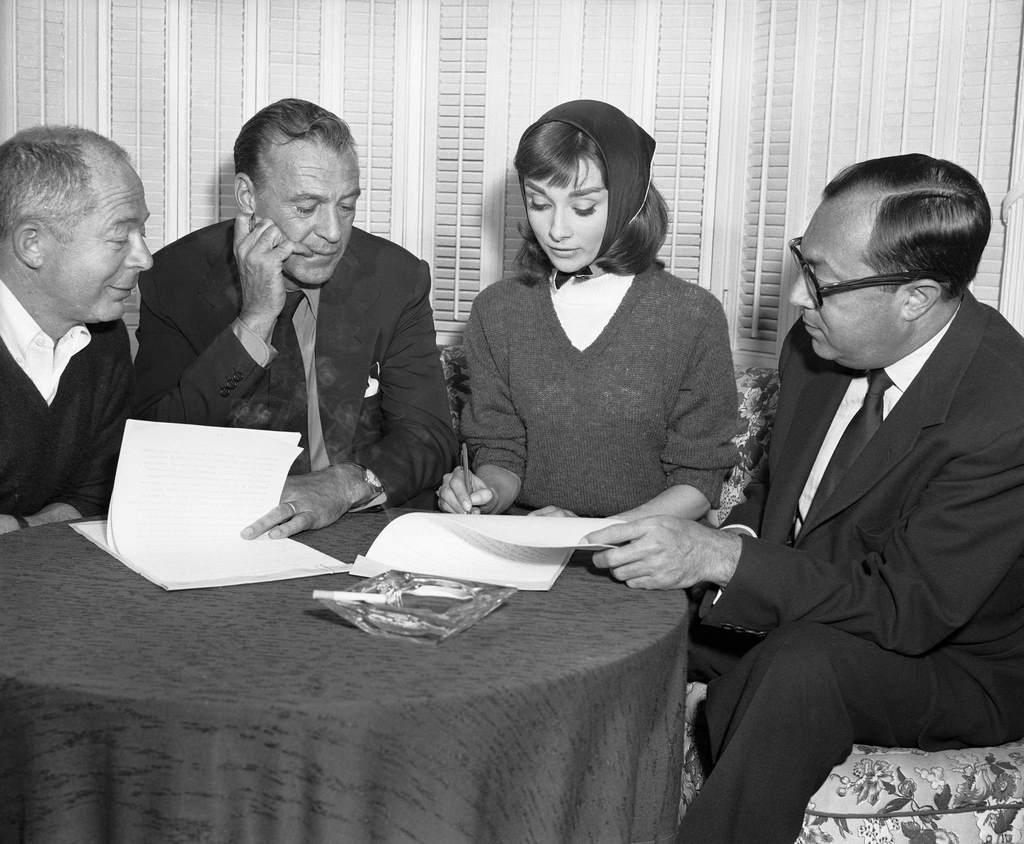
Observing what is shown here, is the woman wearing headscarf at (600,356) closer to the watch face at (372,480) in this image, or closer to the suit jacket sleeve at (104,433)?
the watch face at (372,480)

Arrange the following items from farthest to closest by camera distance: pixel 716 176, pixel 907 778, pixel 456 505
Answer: pixel 716 176, pixel 456 505, pixel 907 778

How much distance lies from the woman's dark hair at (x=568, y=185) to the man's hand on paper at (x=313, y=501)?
2.41 feet

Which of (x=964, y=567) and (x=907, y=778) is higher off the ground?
(x=964, y=567)

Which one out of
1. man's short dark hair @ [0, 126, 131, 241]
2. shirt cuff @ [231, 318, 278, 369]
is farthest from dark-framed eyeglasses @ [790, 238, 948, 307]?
man's short dark hair @ [0, 126, 131, 241]

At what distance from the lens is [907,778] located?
1782mm

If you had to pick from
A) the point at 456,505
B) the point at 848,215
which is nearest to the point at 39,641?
the point at 456,505

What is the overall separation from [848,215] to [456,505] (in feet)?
2.87

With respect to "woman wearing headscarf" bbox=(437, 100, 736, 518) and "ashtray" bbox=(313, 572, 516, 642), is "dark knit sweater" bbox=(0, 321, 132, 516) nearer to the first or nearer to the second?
"woman wearing headscarf" bbox=(437, 100, 736, 518)

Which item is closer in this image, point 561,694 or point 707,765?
point 561,694

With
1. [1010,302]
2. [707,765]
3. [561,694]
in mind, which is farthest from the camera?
[1010,302]

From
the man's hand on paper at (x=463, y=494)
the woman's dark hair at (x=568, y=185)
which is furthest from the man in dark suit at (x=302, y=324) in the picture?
the woman's dark hair at (x=568, y=185)

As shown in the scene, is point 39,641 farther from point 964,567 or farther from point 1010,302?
point 1010,302

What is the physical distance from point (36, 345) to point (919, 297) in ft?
5.37

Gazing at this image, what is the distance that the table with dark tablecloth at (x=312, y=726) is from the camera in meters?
1.19
